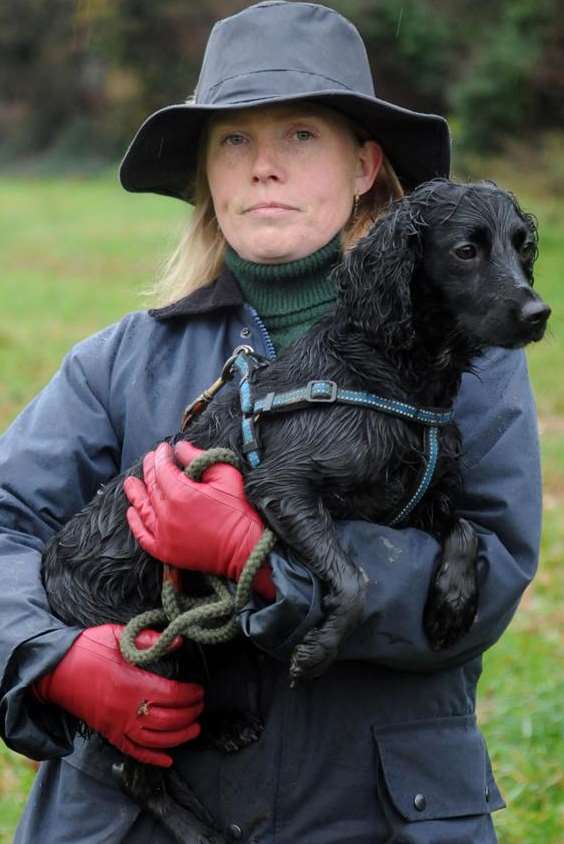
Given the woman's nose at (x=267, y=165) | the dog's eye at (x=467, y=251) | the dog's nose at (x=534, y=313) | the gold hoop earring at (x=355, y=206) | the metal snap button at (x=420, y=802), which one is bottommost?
the metal snap button at (x=420, y=802)

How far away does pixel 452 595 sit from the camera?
2.63 meters

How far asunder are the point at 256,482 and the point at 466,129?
74.7ft

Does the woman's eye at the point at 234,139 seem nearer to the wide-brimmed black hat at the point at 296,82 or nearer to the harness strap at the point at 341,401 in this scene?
the wide-brimmed black hat at the point at 296,82

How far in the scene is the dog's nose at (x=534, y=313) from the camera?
2576 mm

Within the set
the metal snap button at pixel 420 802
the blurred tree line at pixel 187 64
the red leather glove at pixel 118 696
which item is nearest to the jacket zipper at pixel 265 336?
the red leather glove at pixel 118 696

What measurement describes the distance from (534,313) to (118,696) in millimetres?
1208

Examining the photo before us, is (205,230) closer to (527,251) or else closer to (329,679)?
(527,251)

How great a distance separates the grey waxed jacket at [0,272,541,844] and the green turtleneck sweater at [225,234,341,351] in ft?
1.04

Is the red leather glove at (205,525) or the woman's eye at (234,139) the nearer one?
the red leather glove at (205,525)

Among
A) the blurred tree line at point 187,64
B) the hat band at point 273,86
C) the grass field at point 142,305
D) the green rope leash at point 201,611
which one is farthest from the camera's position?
the blurred tree line at point 187,64

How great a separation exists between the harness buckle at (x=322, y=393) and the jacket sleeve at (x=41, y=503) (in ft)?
1.96

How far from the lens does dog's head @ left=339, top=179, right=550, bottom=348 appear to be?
265 cm

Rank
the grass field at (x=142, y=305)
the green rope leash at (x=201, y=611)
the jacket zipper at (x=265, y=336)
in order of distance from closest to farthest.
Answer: the green rope leash at (x=201, y=611) → the jacket zipper at (x=265, y=336) → the grass field at (x=142, y=305)

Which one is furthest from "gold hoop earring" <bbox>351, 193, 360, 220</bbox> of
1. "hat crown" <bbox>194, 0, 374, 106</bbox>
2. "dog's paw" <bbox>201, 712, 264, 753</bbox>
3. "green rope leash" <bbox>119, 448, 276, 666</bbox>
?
"dog's paw" <bbox>201, 712, 264, 753</bbox>
